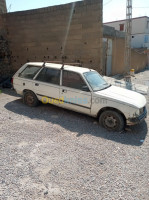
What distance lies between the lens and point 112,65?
36.6ft

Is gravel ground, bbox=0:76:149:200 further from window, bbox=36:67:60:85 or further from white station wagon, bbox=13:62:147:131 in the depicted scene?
window, bbox=36:67:60:85

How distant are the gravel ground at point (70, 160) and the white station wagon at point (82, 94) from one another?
446mm

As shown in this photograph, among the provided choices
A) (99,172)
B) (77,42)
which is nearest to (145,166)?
(99,172)

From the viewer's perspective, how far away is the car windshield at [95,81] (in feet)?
13.8

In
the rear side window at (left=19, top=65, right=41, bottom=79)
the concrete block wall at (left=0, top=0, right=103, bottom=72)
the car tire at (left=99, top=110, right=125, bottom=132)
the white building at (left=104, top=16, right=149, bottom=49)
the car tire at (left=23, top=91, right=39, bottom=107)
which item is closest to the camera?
the car tire at (left=99, top=110, right=125, bottom=132)

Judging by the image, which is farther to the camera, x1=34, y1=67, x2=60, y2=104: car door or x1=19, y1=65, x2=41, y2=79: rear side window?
x1=19, y1=65, x2=41, y2=79: rear side window

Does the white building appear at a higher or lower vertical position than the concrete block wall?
higher

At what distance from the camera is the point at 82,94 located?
418 cm

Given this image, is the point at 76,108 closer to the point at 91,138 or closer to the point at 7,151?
the point at 91,138

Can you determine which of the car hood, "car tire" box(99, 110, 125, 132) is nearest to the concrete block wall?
the car hood

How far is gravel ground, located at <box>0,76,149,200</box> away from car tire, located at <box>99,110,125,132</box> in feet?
0.57

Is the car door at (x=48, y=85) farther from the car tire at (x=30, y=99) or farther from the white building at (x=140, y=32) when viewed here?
the white building at (x=140, y=32)

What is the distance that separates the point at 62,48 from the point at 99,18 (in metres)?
2.43

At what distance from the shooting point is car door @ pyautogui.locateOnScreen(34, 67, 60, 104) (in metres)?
4.64
